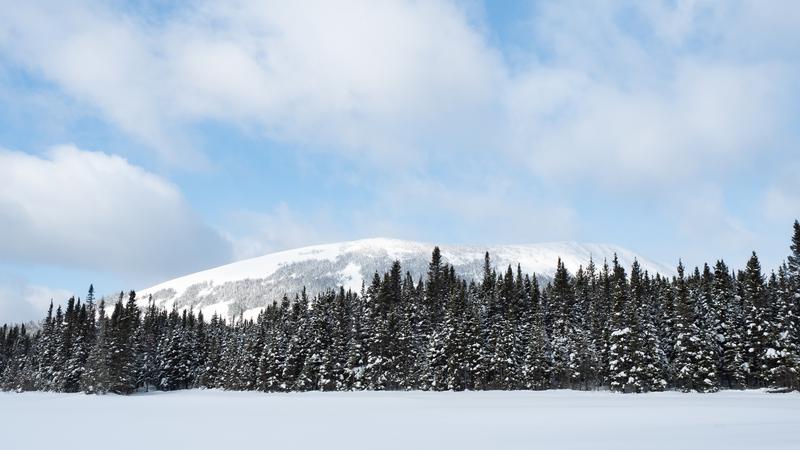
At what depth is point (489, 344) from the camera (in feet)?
271

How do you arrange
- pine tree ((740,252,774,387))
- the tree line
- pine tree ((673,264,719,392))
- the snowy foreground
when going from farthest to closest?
the tree line → pine tree ((740,252,774,387)) → pine tree ((673,264,719,392)) → the snowy foreground

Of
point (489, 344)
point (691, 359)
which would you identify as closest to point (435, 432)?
point (691, 359)

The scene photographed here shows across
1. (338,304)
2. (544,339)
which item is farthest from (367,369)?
(544,339)

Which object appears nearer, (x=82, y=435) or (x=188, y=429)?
(x=82, y=435)

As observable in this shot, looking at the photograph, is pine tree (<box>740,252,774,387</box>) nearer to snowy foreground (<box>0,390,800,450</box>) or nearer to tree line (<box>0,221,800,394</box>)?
tree line (<box>0,221,800,394</box>)

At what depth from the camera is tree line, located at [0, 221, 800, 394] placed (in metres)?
68.4

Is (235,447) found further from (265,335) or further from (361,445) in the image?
(265,335)

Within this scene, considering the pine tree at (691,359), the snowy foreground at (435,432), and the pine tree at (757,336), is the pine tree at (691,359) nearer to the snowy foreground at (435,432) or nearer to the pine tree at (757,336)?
the pine tree at (757,336)

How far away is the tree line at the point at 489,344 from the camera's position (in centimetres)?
6844

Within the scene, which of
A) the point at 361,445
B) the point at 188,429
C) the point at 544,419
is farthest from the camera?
the point at 544,419

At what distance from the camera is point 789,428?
21.6 m

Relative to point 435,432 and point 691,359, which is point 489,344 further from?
point 435,432

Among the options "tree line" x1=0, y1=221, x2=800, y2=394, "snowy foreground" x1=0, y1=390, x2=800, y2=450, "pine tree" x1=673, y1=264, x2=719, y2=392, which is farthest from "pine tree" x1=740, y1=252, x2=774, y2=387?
"snowy foreground" x1=0, y1=390, x2=800, y2=450

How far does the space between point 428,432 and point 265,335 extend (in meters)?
90.9
